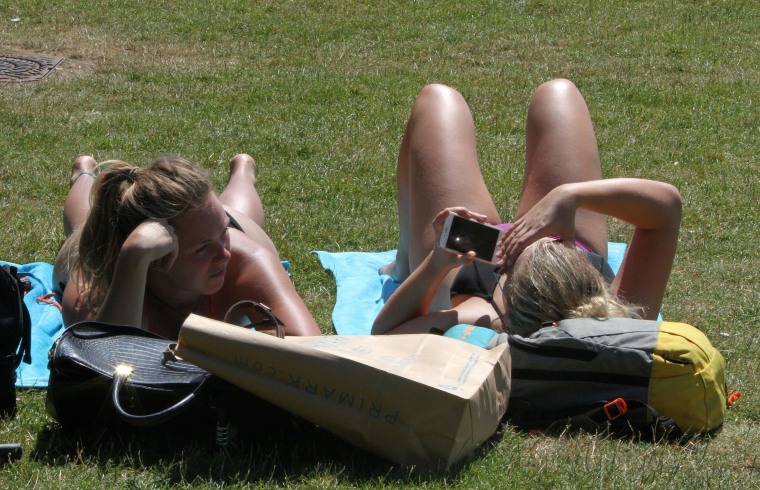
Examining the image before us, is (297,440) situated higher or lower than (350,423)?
lower

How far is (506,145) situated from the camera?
738 cm

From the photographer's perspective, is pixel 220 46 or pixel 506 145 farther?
pixel 220 46

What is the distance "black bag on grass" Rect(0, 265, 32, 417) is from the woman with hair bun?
0.83ft

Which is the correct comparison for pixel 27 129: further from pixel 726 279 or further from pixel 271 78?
pixel 726 279

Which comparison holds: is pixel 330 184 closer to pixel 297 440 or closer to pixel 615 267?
pixel 615 267

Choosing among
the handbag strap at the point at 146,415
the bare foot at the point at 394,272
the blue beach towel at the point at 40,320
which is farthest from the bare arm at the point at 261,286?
the bare foot at the point at 394,272

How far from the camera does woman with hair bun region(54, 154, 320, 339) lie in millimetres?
3129

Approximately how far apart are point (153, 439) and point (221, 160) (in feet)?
13.6

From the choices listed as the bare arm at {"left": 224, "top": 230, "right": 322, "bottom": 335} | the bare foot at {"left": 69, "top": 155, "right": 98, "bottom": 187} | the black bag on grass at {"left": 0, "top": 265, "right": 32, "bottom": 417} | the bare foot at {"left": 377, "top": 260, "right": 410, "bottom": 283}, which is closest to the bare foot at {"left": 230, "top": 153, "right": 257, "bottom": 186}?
the bare foot at {"left": 69, "top": 155, "right": 98, "bottom": 187}

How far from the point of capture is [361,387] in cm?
260

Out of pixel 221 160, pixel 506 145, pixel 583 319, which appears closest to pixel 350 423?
pixel 583 319

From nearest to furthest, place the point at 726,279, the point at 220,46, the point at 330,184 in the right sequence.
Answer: the point at 726,279
the point at 330,184
the point at 220,46

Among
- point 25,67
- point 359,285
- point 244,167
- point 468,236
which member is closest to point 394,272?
point 359,285

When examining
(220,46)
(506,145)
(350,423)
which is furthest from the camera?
(220,46)
